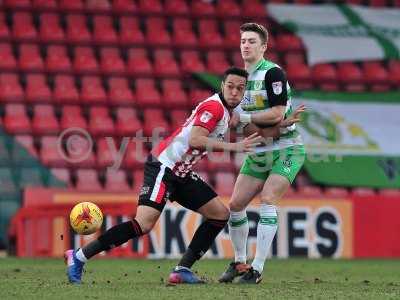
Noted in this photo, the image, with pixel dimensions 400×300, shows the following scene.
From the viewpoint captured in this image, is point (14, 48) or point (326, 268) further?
point (14, 48)

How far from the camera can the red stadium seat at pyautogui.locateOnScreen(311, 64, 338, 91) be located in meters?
17.2

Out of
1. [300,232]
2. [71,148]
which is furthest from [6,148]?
[300,232]

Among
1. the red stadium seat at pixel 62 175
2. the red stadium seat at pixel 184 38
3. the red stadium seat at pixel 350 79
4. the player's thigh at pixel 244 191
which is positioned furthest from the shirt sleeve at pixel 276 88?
the red stadium seat at pixel 350 79

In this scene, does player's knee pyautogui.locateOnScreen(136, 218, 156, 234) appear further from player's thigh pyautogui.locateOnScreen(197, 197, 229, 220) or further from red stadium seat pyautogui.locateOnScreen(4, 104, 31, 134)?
red stadium seat pyautogui.locateOnScreen(4, 104, 31, 134)

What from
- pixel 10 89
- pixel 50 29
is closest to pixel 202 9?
pixel 50 29

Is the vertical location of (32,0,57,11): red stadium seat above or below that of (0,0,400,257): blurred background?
above

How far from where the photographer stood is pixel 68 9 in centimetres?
1653

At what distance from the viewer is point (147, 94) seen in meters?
16.1

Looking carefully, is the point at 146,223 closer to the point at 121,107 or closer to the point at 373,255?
the point at 373,255

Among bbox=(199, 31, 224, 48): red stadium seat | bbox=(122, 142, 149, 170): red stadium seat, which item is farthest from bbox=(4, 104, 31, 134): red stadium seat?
bbox=(199, 31, 224, 48): red stadium seat

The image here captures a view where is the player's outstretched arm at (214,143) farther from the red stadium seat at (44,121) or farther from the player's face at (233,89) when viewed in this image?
the red stadium seat at (44,121)

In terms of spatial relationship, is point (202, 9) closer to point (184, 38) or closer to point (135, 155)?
point (184, 38)

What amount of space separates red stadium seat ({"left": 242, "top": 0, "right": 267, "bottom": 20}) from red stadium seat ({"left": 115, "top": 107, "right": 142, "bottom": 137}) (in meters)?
2.91

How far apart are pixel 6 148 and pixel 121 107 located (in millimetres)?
2395
